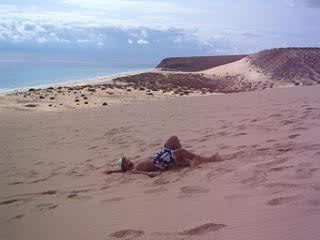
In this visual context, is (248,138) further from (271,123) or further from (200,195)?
(200,195)

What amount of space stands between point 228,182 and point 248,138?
2.58m

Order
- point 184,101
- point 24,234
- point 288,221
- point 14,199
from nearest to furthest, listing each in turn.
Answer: point 288,221
point 24,234
point 14,199
point 184,101

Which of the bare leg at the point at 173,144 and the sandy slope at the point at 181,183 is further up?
the bare leg at the point at 173,144

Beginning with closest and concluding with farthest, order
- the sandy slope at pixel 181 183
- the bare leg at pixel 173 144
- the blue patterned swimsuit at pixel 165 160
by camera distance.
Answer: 1. the sandy slope at pixel 181 183
2. the blue patterned swimsuit at pixel 165 160
3. the bare leg at pixel 173 144

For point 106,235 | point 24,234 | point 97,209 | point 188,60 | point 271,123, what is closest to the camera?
point 106,235

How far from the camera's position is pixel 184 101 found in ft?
50.8

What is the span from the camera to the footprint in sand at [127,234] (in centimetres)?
423

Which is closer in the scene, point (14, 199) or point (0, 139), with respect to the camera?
point (14, 199)

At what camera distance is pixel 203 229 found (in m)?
4.04

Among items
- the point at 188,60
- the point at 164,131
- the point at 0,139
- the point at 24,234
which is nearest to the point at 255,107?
the point at 164,131

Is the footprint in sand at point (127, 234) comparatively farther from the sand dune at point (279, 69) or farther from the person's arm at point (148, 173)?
the sand dune at point (279, 69)

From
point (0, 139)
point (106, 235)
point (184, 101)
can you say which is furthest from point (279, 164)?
point (184, 101)

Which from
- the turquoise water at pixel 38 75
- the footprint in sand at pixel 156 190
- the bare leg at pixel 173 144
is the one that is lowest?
the footprint in sand at pixel 156 190

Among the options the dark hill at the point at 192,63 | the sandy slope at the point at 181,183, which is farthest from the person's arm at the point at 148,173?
the dark hill at the point at 192,63
